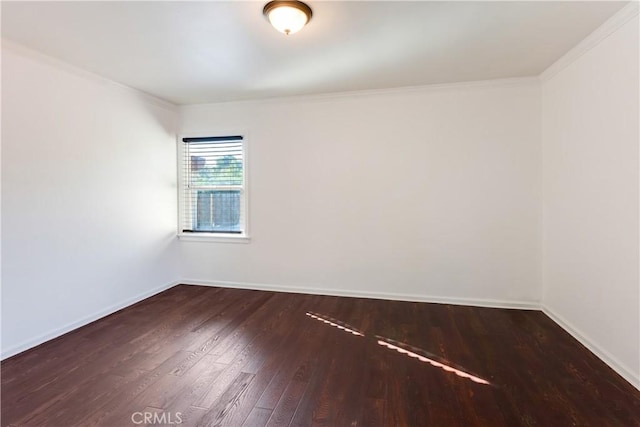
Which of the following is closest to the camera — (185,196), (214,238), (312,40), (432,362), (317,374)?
(317,374)

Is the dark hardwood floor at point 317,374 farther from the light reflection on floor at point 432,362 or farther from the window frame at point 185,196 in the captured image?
the window frame at point 185,196

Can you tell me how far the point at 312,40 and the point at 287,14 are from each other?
0.53m

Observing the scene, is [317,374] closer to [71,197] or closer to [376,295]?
[376,295]

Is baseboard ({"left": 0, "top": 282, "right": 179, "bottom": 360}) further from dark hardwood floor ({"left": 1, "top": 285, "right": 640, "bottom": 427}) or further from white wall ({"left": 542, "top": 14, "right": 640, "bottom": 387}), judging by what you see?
white wall ({"left": 542, "top": 14, "right": 640, "bottom": 387})

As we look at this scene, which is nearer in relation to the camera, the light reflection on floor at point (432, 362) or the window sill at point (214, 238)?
the light reflection on floor at point (432, 362)

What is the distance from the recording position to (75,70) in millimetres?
2926

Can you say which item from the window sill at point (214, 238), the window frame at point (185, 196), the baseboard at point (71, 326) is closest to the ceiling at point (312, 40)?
the window frame at point (185, 196)

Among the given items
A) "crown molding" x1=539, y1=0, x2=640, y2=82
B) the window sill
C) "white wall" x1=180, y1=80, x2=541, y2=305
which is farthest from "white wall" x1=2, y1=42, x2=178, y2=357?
"crown molding" x1=539, y1=0, x2=640, y2=82

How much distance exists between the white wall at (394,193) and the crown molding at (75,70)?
0.57m

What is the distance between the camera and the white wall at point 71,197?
2.51 meters

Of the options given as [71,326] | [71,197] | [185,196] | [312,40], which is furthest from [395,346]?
[185,196]

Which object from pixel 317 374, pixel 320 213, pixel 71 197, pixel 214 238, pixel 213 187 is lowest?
pixel 317 374

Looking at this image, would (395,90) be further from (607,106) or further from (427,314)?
(427,314)

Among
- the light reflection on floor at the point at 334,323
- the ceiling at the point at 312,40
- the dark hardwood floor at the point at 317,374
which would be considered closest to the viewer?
the dark hardwood floor at the point at 317,374
